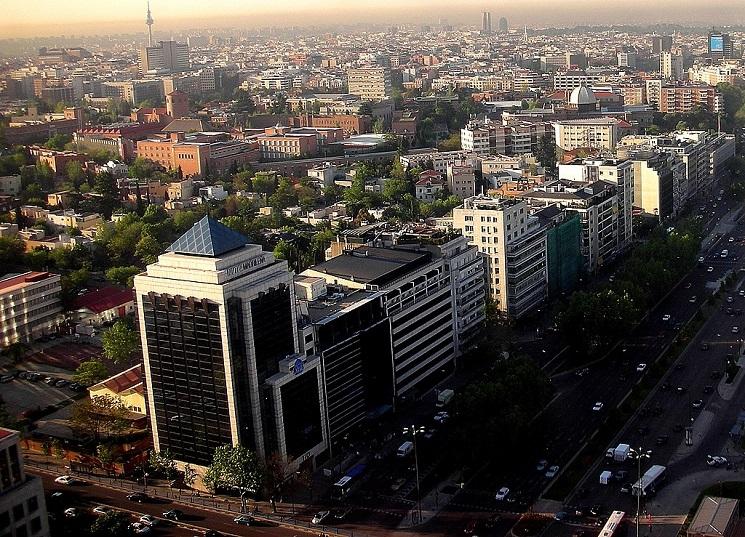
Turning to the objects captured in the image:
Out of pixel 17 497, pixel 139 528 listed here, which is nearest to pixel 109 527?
pixel 139 528

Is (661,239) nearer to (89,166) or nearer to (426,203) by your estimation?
(426,203)

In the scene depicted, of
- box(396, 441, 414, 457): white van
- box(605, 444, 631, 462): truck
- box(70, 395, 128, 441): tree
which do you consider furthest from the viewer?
box(70, 395, 128, 441): tree

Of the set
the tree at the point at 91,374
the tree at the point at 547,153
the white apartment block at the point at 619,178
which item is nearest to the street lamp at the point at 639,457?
the tree at the point at 91,374

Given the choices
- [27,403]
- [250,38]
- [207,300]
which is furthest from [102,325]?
[250,38]

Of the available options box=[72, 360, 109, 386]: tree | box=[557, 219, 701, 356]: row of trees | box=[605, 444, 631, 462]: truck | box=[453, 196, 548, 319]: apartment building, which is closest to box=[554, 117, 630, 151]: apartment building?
box=[557, 219, 701, 356]: row of trees

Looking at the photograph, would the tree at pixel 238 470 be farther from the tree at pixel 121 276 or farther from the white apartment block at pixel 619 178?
the white apartment block at pixel 619 178

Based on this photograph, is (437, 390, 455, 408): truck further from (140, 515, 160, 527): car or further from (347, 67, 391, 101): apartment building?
(347, 67, 391, 101): apartment building

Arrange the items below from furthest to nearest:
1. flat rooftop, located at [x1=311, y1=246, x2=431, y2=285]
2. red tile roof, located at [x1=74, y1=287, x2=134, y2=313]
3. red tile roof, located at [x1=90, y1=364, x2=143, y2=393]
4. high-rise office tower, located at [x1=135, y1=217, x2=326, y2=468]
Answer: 1. red tile roof, located at [x1=74, y1=287, x2=134, y2=313]
2. flat rooftop, located at [x1=311, y1=246, x2=431, y2=285]
3. red tile roof, located at [x1=90, y1=364, x2=143, y2=393]
4. high-rise office tower, located at [x1=135, y1=217, x2=326, y2=468]
